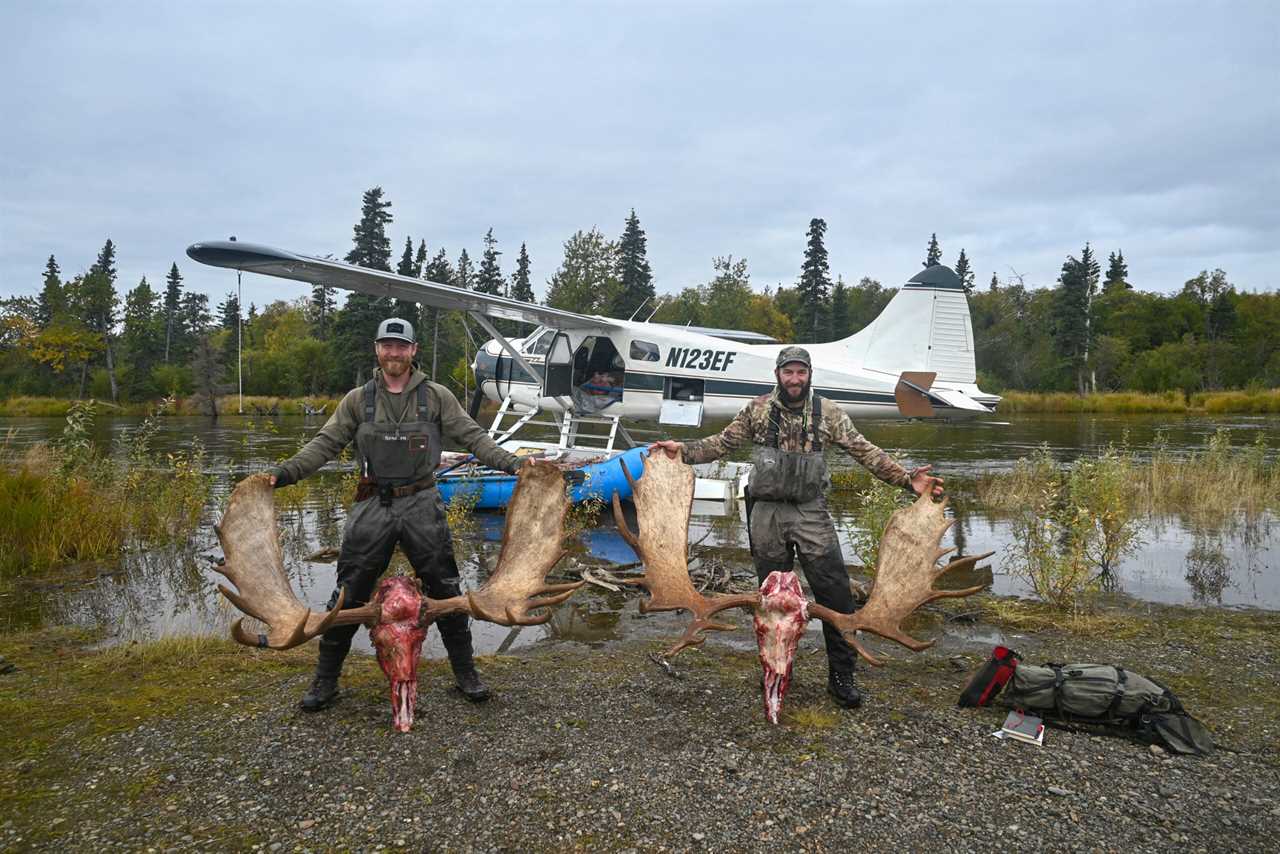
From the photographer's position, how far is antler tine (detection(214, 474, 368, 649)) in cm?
386

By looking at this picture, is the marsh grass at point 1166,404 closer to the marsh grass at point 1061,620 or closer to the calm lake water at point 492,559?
the calm lake water at point 492,559

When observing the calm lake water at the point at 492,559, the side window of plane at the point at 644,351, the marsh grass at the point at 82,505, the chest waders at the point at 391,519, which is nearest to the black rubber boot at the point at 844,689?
the calm lake water at the point at 492,559

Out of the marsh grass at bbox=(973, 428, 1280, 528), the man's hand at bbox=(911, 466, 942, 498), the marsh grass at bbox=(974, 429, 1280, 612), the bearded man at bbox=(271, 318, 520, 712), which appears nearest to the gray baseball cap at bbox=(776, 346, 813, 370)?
the man's hand at bbox=(911, 466, 942, 498)

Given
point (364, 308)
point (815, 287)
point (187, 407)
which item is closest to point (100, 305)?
point (187, 407)

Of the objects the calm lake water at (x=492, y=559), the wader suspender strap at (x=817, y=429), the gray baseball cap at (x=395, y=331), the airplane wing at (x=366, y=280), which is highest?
the airplane wing at (x=366, y=280)

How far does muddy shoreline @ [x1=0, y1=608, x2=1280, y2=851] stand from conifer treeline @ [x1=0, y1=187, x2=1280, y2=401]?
43369mm

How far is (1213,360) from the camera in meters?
55.6

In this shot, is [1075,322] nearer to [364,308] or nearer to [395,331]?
[364,308]

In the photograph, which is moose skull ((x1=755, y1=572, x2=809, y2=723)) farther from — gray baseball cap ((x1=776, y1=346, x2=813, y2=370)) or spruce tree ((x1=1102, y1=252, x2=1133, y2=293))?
spruce tree ((x1=1102, y1=252, x2=1133, y2=293))

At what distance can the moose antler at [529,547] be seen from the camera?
165 inches

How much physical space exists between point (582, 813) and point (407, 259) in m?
60.5

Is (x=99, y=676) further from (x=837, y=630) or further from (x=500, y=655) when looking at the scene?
(x=837, y=630)

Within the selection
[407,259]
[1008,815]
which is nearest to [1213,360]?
[407,259]

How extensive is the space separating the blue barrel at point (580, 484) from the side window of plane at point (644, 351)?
12.8 ft
